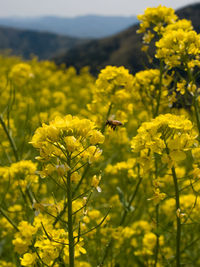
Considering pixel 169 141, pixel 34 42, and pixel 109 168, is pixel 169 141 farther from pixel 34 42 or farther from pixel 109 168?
pixel 34 42

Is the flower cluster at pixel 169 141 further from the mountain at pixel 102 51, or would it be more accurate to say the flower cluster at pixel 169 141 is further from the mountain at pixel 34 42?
the mountain at pixel 34 42

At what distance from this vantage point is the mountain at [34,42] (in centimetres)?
5475

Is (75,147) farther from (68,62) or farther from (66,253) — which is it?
(68,62)

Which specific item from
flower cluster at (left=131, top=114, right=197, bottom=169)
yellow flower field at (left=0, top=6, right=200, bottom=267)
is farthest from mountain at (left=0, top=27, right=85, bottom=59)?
flower cluster at (left=131, top=114, right=197, bottom=169)

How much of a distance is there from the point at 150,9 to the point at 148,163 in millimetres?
1588

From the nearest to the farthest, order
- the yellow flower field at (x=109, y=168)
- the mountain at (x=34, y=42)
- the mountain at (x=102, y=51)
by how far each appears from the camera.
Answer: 1. the yellow flower field at (x=109, y=168)
2. the mountain at (x=102, y=51)
3. the mountain at (x=34, y=42)

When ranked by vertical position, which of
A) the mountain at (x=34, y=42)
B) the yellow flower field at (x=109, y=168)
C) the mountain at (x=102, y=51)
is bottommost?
the yellow flower field at (x=109, y=168)

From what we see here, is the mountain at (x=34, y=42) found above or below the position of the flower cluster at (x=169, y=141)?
above

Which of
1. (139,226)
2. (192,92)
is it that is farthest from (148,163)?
(139,226)

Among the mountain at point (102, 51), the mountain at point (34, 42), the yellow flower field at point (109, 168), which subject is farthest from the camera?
the mountain at point (34, 42)

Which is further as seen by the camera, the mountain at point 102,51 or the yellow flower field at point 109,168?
the mountain at point 102,51

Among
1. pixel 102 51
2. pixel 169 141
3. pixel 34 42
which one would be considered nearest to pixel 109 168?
pixel 169 141

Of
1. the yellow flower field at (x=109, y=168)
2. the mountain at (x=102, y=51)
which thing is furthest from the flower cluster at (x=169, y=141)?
the mountain at (x=102, y=51)

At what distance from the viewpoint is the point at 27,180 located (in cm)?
259
